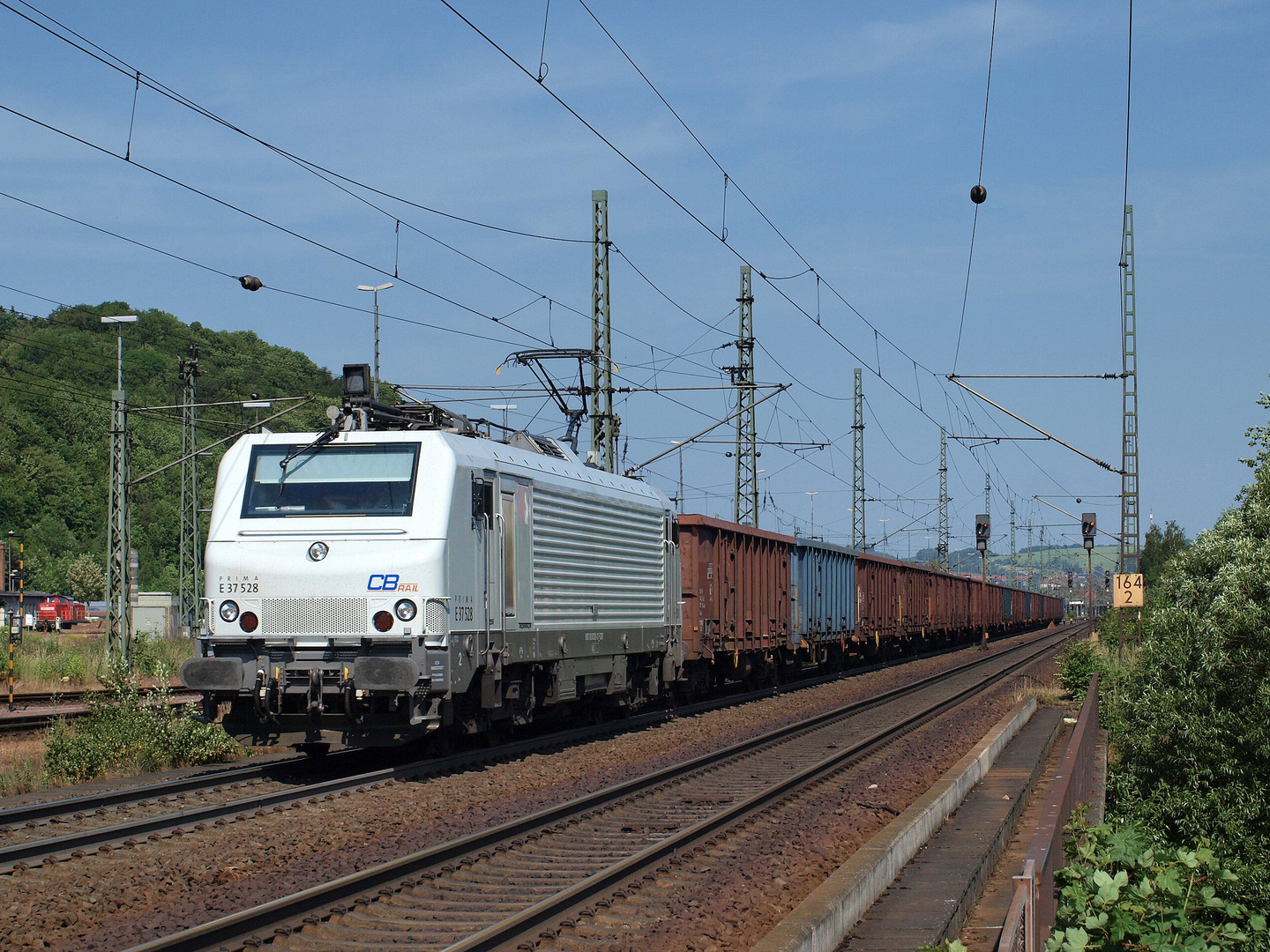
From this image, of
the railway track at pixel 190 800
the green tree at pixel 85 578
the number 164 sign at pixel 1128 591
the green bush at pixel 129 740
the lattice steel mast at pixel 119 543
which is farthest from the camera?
the green tree at pixel 85 578

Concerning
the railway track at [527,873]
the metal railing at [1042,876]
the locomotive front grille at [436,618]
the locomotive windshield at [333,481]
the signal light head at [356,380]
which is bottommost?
the railway track at [527,873]

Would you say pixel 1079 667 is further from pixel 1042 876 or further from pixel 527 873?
pixel 1042 876

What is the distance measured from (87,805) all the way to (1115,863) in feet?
26.2

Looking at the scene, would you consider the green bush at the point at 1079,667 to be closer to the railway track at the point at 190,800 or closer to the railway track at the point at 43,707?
the railway track at the point at 190,800

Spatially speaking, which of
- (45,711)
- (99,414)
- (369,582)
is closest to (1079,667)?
(369,582)

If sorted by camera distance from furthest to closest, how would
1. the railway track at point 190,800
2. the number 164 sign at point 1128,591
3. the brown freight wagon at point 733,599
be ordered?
the number 164 sign at point 1128,591 < the brown freight wagon at point 733,599 < the railway track at point 190,800

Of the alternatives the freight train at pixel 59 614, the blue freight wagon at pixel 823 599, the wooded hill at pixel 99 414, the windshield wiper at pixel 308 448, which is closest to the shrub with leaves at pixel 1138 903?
the windshield wiper at pixel 308 448

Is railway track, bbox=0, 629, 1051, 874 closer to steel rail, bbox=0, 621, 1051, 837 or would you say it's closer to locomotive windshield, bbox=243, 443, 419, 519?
steel rail, bbox=0, 621, 1051, 837

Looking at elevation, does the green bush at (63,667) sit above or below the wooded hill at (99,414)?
below

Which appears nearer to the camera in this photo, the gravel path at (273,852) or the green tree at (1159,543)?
the gravel path at (273,852)

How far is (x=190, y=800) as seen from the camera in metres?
11.3

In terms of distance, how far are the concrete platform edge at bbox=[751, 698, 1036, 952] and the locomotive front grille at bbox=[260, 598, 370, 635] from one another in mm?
5306

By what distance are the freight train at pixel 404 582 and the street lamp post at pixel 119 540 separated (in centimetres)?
1238

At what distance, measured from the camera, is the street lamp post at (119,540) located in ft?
84.6
